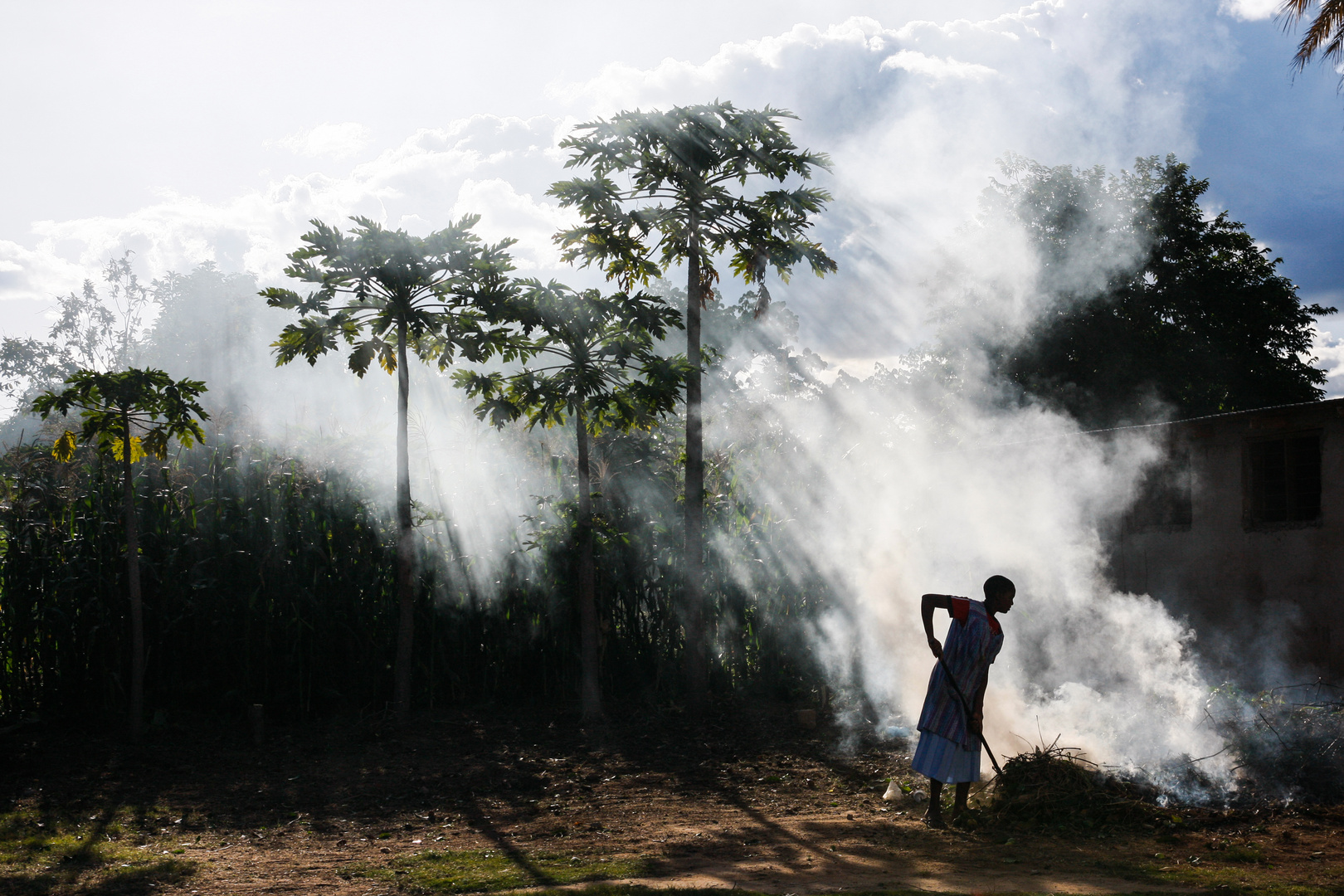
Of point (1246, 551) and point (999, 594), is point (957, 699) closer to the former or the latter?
point (999, 594)

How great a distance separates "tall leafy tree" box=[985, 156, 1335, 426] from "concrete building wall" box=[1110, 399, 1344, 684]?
491 inches

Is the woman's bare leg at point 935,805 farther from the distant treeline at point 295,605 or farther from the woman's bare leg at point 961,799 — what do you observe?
the distant treeline at point 295,605

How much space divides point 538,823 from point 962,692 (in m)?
3.38

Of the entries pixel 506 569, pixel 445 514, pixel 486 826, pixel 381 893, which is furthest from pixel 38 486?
pixel 381 893

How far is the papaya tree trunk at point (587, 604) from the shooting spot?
10703mm

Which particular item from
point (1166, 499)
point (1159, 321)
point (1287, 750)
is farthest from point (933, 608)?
point (1159, 321)

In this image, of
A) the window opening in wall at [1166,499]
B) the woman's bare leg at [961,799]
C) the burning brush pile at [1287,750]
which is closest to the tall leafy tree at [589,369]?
the woman's bare leg at [961,799]

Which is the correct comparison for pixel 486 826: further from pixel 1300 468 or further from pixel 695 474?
pixel 1300 468

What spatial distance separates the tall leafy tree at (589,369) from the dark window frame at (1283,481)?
7.04 m

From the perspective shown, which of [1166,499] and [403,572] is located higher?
[1166,499]

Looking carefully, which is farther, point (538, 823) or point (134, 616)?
point (134, 616)

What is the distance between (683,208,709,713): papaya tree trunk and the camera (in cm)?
1108

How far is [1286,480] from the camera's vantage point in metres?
10.9

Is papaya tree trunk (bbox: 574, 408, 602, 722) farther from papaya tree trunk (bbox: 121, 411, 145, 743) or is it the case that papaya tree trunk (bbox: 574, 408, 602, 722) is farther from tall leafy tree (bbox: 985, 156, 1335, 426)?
tall leafy tree (bbox: 985, 156, 1335, 426)
